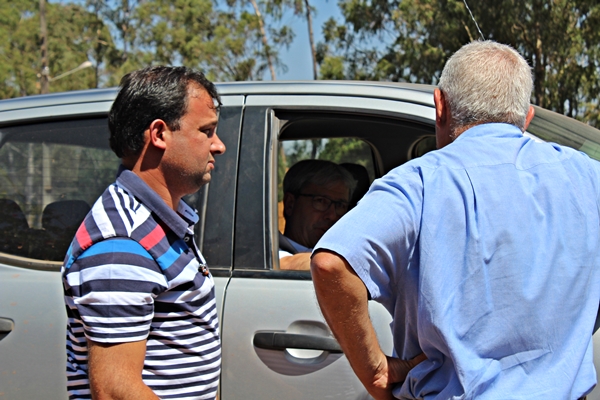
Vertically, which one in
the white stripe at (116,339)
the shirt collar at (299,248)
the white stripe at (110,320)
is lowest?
the shirt collar at (299,248)

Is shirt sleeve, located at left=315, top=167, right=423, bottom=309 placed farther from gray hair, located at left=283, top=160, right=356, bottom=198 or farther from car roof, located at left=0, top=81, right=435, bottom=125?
gray hair, located at left=283, top=160, right=356, bottom=198

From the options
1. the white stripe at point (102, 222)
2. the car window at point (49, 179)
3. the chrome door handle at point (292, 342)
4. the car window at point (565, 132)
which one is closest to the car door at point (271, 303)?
the chrome door handle at point (292, 342)

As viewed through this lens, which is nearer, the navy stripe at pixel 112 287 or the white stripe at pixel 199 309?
the navy stripe at pixel 112 287

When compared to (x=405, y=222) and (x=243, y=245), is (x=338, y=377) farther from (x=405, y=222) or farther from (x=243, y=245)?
(x=405, y=222)

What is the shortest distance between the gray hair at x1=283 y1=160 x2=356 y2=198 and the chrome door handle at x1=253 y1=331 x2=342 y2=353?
1.37m

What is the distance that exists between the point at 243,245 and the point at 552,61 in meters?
13.3

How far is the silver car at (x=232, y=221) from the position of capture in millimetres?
2127

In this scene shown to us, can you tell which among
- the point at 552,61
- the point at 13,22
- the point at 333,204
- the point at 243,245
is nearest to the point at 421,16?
the point at 552,61

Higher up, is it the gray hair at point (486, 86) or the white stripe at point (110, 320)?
the gray hair at point (486, 86)

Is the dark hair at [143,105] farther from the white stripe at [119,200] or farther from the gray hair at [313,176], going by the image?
the gray hair at [313,176]

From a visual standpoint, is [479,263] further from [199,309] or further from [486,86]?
[199,309]

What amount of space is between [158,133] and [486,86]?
0.76 metres

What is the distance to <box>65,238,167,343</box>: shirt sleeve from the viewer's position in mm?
1422

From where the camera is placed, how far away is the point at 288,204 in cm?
343
